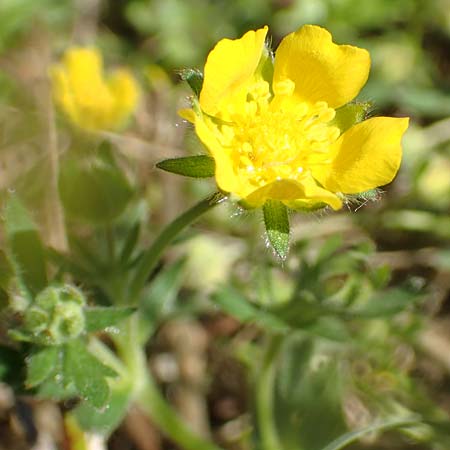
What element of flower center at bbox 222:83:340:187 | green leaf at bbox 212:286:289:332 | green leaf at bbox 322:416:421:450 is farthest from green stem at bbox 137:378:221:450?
flower center at bbox 222:83:340:187

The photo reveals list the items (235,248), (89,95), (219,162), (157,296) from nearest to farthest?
(219,162) → (157,296) → (235,248) → (89,95)

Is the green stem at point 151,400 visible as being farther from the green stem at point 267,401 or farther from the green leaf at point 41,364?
the green leaf at point 41,364

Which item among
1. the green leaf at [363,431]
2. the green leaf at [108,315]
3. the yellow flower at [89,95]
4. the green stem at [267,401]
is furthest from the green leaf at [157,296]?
the yellow flower at [89,95]

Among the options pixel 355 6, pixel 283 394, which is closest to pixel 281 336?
Answer: pixel 283 394

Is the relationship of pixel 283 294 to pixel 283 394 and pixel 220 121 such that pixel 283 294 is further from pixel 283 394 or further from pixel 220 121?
pixel 220 121

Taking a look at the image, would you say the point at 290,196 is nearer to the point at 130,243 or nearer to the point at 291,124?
the point at 291,124

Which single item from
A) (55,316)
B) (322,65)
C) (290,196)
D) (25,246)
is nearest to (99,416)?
(55,316)
